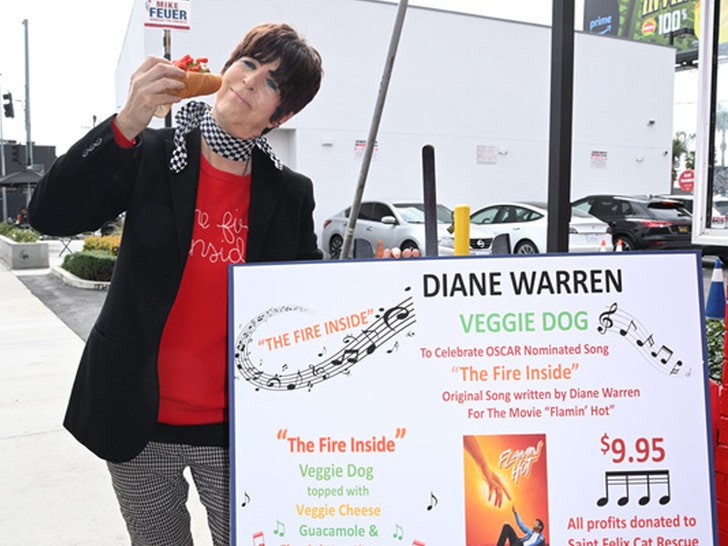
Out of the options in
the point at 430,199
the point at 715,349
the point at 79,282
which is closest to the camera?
the point at 430,199

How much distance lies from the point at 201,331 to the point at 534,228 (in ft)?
40.8

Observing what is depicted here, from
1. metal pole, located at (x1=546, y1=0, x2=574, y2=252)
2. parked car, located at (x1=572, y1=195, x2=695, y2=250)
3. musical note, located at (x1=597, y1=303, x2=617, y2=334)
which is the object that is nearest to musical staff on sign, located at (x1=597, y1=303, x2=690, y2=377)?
musical note, located at (x1=597, y1=303, x2=617, y2=334)

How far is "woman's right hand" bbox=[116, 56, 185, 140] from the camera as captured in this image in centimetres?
174

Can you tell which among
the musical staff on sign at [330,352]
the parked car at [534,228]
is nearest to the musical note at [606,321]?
the musical staff on sign at [330,352]

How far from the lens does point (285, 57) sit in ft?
6.51

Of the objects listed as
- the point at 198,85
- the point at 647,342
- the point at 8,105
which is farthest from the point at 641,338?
the point at 8,105

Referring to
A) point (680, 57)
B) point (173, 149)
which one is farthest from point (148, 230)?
point (680, 57)

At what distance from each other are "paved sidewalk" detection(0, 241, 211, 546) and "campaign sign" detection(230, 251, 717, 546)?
2089 mm

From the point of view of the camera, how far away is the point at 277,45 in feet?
6.53

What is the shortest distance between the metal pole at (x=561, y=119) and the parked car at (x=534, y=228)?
10.1 metres

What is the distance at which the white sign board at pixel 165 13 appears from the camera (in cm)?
557

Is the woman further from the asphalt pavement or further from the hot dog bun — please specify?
the asphalt pavement

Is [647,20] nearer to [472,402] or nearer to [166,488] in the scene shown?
[472,402]

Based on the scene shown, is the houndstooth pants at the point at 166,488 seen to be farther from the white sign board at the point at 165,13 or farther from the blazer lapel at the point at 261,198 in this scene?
the white sign board at the point at 165,13
